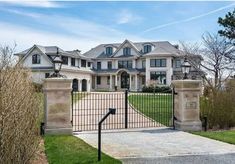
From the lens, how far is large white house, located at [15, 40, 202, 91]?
53.7 meters

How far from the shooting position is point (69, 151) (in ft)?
27.2

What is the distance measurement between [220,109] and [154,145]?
14.5 ft

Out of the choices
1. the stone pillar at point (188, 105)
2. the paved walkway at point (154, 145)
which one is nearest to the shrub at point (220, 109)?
the stone pillar at point (188, 105)

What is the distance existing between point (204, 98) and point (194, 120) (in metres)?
1.45

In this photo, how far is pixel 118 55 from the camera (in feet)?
194

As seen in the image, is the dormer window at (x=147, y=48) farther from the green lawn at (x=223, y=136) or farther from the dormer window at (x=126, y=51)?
the green lawn at (x=223, y=136)

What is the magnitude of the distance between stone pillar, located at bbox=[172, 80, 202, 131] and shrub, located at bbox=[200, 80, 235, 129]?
2.44 ft

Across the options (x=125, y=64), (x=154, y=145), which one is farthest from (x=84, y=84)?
(x=154, y=145)

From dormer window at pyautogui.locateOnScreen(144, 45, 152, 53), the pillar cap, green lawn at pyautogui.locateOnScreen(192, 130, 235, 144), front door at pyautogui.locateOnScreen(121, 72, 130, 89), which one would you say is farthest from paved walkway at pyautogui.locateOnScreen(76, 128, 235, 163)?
front door at pyautogui.locateOnScreen(121, 72, 130, 89)

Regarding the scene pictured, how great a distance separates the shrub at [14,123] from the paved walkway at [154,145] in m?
2.50

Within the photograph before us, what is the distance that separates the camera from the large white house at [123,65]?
53672 mm

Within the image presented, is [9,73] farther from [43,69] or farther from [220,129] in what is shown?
[43,69]

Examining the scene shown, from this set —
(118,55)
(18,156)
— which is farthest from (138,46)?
(18,156)

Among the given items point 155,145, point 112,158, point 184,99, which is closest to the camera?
point 112,158
